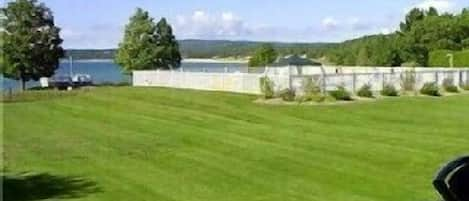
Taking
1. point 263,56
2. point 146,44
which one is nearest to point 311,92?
point 146,44

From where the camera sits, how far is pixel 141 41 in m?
62.9

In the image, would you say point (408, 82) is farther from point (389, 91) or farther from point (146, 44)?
point (146, 44)

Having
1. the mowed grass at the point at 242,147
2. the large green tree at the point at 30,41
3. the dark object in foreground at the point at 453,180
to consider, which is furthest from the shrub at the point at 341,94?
the dark object in foreground at the point at 453,180

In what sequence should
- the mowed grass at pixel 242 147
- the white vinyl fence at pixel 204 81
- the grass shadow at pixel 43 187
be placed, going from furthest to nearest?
the white vinyl fence at pixel 204 81 < the mowed grass at pixel 242 147 < the grass shadow at pixel 43 187

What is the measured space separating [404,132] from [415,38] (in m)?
52.1

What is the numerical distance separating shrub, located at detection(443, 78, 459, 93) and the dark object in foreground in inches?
1250

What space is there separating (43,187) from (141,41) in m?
50.1

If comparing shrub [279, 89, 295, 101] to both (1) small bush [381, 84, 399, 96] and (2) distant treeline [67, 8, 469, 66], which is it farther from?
(2) distant treeline [67, 8, 469, 66]

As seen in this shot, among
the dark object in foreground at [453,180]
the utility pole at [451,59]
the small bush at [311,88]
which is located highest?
the utility pole at [451,59]

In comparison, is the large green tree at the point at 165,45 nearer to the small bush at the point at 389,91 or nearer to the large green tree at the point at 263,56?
the large green tree at the point at 263,56

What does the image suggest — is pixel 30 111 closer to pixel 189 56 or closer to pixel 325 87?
pixel 325 87

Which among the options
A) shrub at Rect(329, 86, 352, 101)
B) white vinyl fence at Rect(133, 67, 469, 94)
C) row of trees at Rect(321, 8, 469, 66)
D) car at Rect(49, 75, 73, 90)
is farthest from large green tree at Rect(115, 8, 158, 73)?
shrub at Rect(329, 86, 352, 101)

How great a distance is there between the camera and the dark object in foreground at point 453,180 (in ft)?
8.39

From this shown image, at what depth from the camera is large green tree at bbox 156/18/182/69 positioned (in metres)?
63.8
